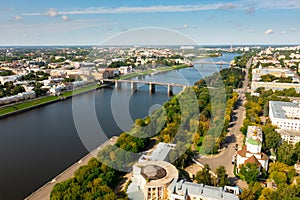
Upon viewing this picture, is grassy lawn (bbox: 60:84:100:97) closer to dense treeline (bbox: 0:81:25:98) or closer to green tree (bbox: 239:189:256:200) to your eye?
dense treeline (bbox: 0:81:25:98)

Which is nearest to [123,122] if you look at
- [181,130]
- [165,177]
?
[181,130]

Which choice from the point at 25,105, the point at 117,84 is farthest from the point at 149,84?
the point at 25,105

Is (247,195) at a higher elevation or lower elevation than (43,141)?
higher

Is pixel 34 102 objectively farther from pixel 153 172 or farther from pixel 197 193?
pixel 197 193

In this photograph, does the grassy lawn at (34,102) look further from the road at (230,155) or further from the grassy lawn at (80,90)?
the road at (230,155)

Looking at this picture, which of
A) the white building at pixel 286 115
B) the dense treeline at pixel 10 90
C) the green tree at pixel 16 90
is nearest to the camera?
the white building at pixel 286 115

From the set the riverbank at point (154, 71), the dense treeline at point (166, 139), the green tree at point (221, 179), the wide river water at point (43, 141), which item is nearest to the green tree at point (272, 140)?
the dense treeline at point (166, 139)

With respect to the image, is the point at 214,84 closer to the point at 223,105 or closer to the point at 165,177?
the point at 223,105
